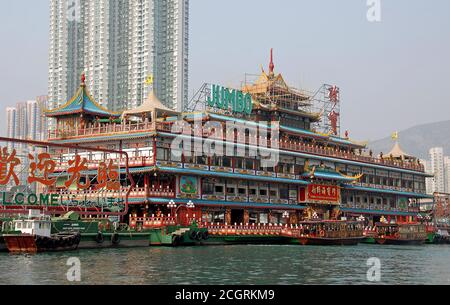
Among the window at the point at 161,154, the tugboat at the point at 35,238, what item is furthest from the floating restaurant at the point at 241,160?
the tugboat at the point at 35,238

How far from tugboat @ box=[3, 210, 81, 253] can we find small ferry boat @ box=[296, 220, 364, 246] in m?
23.5

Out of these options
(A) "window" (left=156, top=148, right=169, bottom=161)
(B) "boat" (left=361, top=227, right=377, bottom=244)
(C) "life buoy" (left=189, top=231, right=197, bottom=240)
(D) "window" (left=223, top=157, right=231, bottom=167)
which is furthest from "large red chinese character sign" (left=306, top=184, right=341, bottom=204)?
(C) "life buoy" (left=189, top=231, right=197, bottom=240)

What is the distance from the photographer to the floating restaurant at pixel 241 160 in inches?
2254

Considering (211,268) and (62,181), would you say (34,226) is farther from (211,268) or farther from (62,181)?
(62,181)

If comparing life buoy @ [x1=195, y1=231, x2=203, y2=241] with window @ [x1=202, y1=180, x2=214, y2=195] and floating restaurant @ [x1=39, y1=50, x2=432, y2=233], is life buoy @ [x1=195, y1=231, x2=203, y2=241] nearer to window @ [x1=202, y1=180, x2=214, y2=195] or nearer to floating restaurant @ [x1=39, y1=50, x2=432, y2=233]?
floating restaurant @ [x1=39, y1=50, x2=432, y2=233]

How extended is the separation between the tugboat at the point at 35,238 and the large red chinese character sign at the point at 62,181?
2.16 meters

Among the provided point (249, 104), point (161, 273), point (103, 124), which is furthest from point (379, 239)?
point (161, 273)

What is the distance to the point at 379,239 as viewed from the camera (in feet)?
216

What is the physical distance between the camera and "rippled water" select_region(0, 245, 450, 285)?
27.4m

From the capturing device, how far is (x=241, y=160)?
A: 210 ft

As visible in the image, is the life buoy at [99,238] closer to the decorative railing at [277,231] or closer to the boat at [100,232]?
the boat at [100,232]

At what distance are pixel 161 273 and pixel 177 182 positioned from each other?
2867 cm

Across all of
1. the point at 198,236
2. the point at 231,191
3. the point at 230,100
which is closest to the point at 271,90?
the point at 230,100
